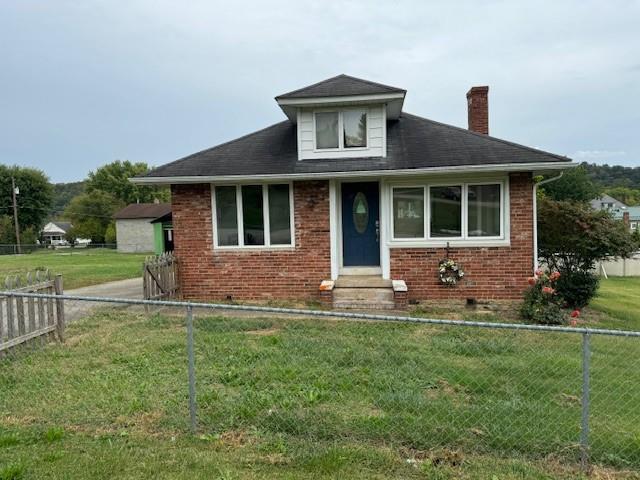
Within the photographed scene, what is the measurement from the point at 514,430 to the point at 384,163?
710 centimetres

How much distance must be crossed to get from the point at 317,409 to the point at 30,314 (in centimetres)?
436

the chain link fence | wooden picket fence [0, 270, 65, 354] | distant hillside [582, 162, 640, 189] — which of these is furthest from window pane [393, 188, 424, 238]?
distant hillside [582, 162, 640, 189]

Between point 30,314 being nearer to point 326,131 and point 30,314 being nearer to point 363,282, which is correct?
point 363,282

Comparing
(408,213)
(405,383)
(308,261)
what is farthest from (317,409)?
(408,213)

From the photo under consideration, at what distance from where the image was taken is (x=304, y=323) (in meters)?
8.08

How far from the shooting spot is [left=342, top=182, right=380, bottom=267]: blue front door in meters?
10.8

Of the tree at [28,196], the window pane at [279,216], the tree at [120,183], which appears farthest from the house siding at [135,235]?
the window pane at [279,216]

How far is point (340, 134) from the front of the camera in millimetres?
10594

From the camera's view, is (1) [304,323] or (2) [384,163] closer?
(1) [304,323]

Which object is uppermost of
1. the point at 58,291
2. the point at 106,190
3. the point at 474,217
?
the point at 106,190

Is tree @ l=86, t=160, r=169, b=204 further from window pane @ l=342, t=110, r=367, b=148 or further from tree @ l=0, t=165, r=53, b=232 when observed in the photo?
window pane @ l=342, t=110, r=367, b=148

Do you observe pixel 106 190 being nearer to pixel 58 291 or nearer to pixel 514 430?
pixel 58 291

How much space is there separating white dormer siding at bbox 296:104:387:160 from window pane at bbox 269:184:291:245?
98 centimetres

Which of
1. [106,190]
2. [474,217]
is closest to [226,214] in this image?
[474,217]
